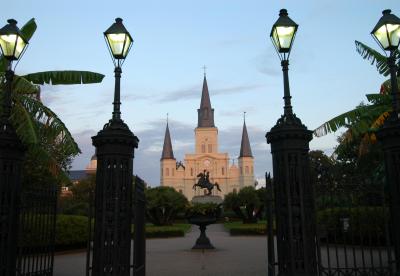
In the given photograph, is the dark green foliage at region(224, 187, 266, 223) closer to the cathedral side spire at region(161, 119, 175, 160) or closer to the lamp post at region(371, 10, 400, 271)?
the lamp post at region(371, 10, 400, 271)

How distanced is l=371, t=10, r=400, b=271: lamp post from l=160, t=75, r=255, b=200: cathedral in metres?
94.5

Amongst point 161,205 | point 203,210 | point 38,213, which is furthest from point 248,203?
point 38,213

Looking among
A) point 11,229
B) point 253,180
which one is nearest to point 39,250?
point 11,229

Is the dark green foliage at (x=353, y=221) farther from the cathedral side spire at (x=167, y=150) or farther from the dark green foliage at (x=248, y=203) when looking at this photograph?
the cathedral side spire at (x=167, y=150)

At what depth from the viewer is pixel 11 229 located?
301 inches

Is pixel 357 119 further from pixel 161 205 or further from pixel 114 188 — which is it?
pixel 161 205

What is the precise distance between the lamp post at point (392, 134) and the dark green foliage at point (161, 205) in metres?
32.9

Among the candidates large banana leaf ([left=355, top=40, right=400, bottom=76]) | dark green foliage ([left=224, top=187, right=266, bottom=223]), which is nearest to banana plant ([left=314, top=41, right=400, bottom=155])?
large banana leaf ([left=355, top=40, right=400, bottom=76])

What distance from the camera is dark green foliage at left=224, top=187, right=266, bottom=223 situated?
41.3m

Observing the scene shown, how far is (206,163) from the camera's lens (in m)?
105

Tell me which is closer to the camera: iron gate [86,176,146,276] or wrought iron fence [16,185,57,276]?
iron gate [86,176,146,276]

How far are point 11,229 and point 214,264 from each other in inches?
290

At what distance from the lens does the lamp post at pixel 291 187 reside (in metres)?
6.84

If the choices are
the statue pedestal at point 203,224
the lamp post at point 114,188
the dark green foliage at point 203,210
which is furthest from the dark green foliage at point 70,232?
the lamp post at point 114,188
